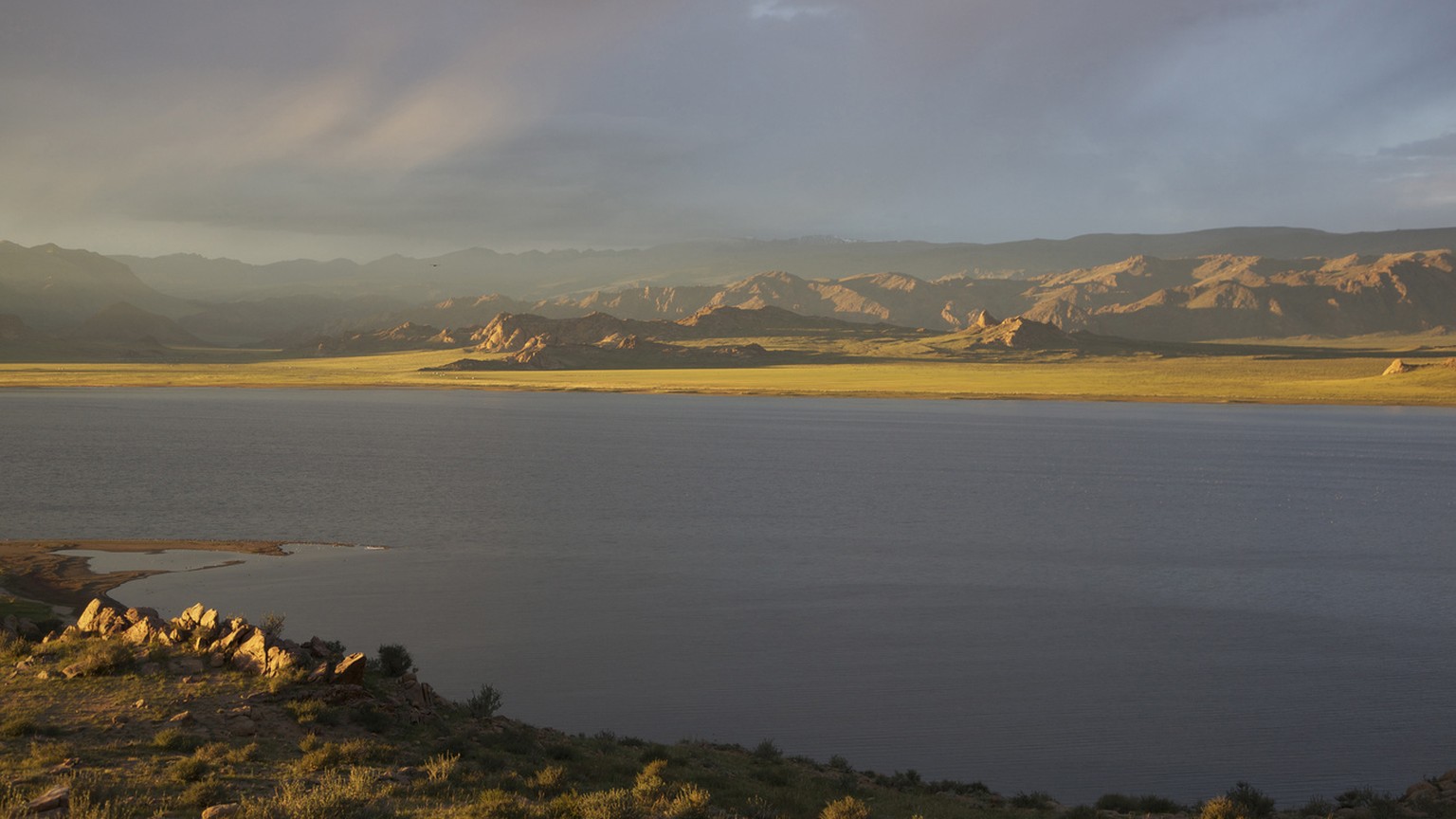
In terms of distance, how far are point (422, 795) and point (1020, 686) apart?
10.0m

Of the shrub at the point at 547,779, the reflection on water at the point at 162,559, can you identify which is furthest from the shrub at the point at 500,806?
the reflection on water at the point at 162,559

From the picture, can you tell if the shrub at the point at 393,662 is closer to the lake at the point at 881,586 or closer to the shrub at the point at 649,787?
the lake at the point at 881,586

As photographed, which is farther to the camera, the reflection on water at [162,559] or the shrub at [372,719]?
the reflection on water at [162,559]

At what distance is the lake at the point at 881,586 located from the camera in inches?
585

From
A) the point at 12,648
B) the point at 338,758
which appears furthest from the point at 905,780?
the point at 12,648

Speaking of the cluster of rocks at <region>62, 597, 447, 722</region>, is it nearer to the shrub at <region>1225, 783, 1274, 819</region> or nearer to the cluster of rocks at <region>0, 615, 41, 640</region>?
the cluster of rocks at <region>0, 615, 41, 640</region>

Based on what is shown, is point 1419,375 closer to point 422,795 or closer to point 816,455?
point 816,455

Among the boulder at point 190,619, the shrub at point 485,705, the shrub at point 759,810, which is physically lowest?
the shrub at point 485,705

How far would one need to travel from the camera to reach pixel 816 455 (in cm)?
5288

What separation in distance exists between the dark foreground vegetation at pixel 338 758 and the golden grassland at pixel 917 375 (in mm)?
97686

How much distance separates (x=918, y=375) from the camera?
5157 inches

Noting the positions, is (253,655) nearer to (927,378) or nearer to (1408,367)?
(927,378)

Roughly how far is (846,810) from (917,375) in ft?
405

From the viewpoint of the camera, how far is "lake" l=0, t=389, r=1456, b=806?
1487 centimetres
